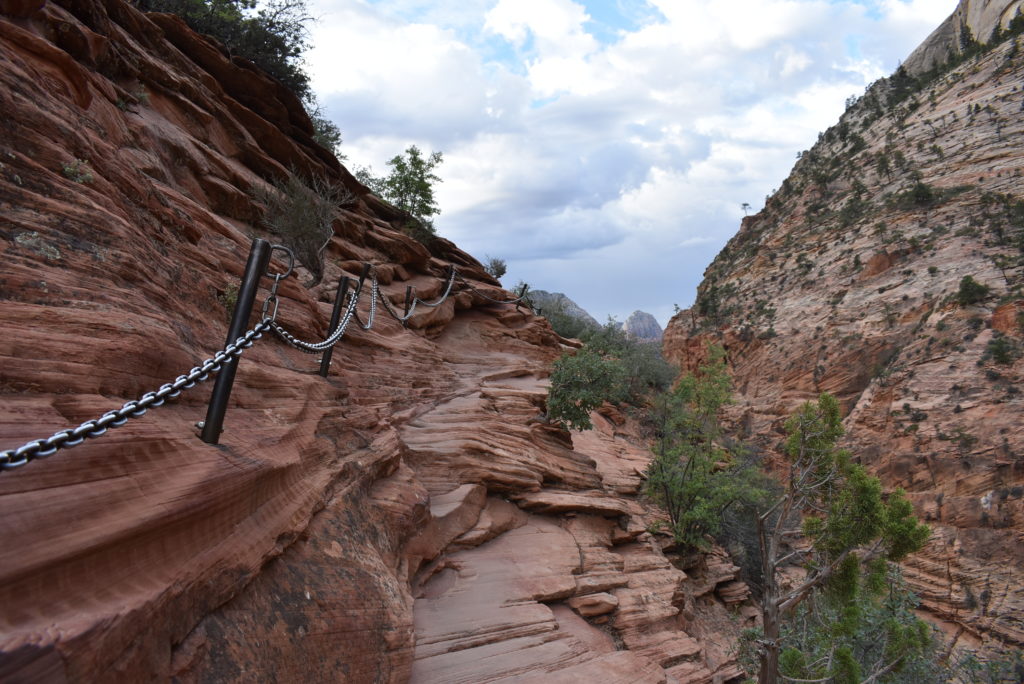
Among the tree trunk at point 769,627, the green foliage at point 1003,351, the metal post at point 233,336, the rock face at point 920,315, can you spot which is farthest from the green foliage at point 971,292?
the metal post at point 233,336

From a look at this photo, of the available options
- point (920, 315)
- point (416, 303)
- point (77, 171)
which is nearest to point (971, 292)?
point (920, 315)

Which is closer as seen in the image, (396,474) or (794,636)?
(396,474)

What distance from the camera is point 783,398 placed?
1214 inches

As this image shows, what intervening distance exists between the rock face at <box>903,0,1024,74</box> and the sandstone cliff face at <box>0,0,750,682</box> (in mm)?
65527

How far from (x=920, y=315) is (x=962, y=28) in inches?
2171

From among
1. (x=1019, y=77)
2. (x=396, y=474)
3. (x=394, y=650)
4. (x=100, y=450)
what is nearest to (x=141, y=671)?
(x=100, y=450)

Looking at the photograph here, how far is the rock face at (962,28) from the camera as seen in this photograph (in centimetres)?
5009

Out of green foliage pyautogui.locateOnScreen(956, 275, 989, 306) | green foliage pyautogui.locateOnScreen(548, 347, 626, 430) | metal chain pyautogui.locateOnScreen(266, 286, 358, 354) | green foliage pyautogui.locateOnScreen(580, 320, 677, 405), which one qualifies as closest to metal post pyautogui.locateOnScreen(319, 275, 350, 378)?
metal chain pyautogui.locateOnScreen(266, 286, 358, 354)

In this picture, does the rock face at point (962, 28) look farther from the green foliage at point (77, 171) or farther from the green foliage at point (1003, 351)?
the green foliage at point (77, 171)

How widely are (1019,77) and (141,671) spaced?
179 feet

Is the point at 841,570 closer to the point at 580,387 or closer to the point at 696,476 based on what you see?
the point at 696,476

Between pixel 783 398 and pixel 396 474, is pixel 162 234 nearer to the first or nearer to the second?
pixel 396 474

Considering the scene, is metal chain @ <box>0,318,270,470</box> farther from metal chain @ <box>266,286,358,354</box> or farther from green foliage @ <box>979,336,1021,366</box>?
green foliage @ <box>979,336,1021,366</box>

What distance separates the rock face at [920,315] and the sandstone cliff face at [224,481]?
14819mm
